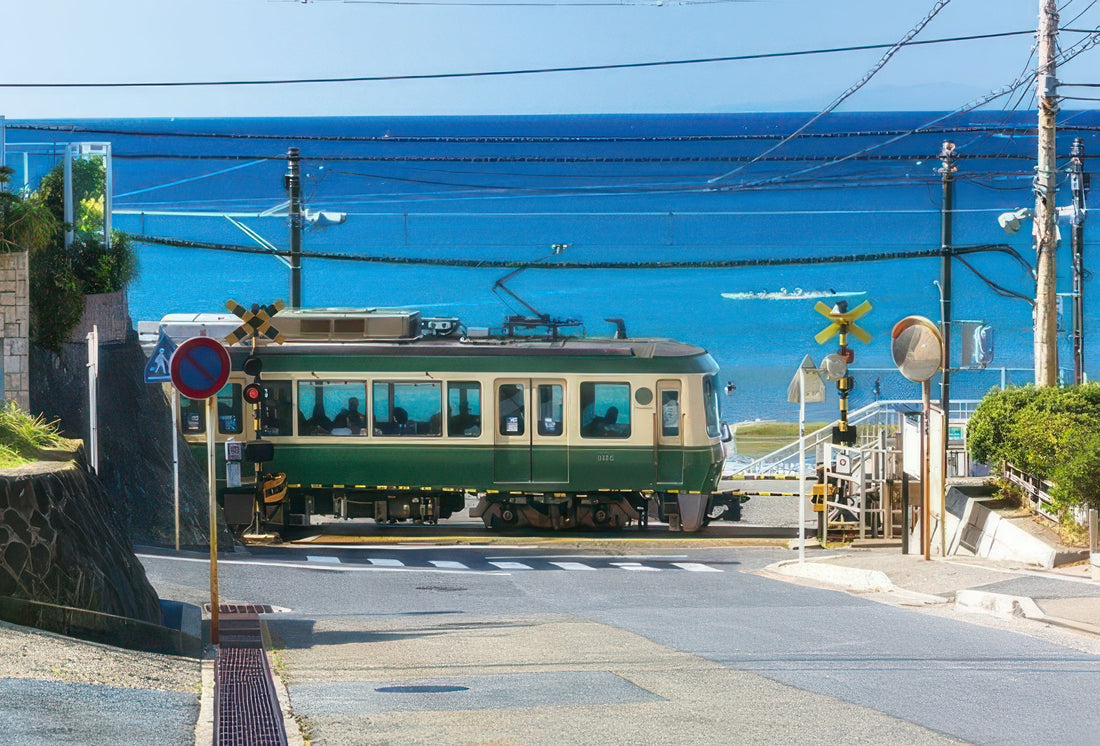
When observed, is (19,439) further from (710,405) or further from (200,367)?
(710,405)

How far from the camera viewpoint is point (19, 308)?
19.0 metres

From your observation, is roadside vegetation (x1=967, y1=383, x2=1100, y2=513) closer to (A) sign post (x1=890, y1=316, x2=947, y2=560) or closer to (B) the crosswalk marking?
(A) sign post (x1=890, y1=316, x2=947, y2=560)

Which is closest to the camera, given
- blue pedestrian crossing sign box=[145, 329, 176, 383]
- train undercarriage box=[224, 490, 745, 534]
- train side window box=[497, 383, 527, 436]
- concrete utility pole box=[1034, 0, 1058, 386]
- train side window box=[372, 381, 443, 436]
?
blue pedestrian crossing sign box=[145, 329, 176, 383]

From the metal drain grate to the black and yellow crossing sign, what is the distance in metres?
10.4

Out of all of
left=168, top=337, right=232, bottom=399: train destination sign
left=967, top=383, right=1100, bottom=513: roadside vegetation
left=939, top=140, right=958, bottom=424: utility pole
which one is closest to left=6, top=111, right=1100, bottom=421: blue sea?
left=939, top=140, right=958, bottom=424: utility pole

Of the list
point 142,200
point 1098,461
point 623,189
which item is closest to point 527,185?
point 623,189

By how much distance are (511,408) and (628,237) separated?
65.0 meters

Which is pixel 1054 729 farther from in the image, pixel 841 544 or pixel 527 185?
pixel 527 185

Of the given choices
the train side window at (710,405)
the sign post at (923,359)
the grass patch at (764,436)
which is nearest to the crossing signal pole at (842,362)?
the train side window at (710,405)

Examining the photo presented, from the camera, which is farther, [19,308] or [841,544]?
[841,544]

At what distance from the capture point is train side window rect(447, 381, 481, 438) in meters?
23.0

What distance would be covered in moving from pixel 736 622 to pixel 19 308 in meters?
11.5

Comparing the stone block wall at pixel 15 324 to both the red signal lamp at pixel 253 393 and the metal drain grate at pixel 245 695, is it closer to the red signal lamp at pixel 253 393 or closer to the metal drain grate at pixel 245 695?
the red signal lamp at pixel 253 393

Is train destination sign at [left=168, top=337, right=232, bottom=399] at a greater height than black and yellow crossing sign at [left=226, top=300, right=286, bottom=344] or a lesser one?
lesser
